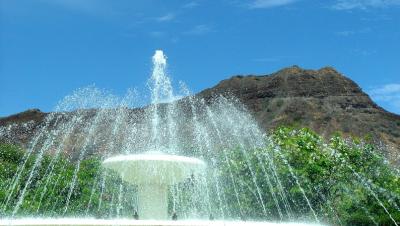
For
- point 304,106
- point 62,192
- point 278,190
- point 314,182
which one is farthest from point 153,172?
point 304,106

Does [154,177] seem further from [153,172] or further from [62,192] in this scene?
[62,192]

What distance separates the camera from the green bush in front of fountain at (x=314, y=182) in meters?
22.1

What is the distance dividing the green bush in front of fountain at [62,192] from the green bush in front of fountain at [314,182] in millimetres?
4564

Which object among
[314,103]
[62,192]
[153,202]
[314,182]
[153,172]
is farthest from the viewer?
[314,103]

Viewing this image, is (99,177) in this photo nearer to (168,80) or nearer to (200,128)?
(168,80)

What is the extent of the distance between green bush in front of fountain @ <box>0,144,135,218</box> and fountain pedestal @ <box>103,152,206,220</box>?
7970 mm

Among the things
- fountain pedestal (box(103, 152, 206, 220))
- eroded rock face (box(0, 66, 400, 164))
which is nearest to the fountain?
fountain pedestal (box(103, 152, 206, 220))

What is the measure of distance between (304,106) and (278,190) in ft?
125

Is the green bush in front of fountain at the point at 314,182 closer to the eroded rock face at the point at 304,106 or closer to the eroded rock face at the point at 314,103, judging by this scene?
the eroded rock face at the point at 304,106

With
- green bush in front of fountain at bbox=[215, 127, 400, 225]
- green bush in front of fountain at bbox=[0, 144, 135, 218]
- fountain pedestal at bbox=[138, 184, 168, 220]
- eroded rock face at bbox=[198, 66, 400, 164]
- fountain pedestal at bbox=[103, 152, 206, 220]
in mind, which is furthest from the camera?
eroded rock face at bbox=[198, 66, 400, 164]

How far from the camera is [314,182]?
2242 cm

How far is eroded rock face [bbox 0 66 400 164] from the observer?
180 feet

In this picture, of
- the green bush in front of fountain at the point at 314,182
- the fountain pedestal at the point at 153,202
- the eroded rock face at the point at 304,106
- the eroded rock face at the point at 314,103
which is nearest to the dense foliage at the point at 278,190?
the green bush in front of fountain at the point at 314,182

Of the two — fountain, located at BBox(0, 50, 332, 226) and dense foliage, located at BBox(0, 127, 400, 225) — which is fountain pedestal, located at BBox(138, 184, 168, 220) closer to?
fountain, located at BBox(0, 50, 332, 226)
